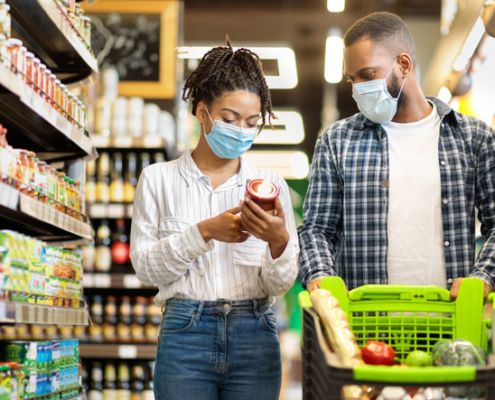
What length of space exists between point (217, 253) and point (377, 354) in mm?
688

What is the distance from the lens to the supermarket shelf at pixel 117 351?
198 inches

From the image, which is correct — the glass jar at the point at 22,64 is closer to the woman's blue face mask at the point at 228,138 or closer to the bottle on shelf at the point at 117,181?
the woman's blue face mask at the point at 228,138

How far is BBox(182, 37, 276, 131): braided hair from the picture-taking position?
2.08m

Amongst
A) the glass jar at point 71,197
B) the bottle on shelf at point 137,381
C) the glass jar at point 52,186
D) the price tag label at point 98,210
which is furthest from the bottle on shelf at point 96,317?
the glass jar at point 52,186

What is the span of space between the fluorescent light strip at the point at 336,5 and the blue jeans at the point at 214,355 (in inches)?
211

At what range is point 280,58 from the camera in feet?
25.6

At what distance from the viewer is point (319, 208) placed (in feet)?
7.50

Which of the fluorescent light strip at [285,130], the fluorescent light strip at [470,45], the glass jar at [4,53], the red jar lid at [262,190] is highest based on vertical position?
the fluorescent light strip at [285,130]

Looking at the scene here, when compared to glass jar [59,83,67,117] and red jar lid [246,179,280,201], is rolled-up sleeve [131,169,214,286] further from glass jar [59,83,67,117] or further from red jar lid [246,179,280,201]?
glass jar [59,83,67,117]

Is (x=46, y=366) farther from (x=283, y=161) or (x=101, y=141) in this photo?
(x=283, y=161)

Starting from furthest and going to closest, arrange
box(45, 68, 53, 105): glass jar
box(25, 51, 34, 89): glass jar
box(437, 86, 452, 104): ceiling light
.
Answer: box(437, 86, 452, 104): ceiling light
box(45, 68, 53, 105): glass jar
box(25, 51, 34, 89): glass jar

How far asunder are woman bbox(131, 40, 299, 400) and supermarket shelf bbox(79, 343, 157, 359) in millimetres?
3166

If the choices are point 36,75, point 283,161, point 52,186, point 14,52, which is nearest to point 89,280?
point 52,186

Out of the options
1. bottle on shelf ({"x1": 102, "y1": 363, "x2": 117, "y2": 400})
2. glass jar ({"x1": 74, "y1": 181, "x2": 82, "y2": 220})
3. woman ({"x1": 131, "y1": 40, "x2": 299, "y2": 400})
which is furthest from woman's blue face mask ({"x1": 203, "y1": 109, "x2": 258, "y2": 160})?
bottle on shelf ({"x1": 102, "y1": 363, "x2": 117, "y2": 400})
